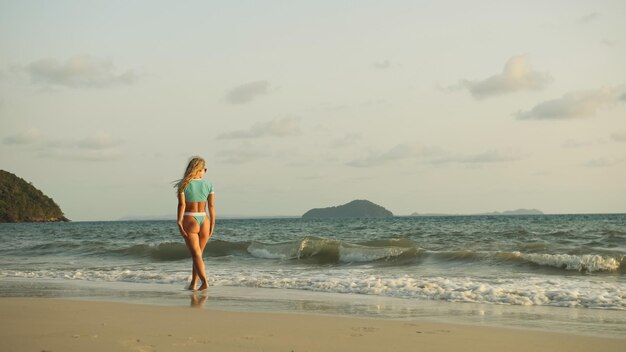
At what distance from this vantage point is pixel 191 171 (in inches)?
369

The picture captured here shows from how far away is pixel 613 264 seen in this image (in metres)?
13.7

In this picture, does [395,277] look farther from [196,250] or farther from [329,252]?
[329,252]

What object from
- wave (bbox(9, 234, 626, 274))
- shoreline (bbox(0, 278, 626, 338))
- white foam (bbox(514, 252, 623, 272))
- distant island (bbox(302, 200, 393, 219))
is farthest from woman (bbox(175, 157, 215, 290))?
distant island (bbox(302, 200, 393, 219))

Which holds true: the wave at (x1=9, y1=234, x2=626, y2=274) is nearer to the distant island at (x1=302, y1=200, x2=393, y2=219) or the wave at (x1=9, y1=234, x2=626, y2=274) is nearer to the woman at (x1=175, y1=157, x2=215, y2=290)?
the woman at (x1=175, y1=157, x2=215, y2=290)

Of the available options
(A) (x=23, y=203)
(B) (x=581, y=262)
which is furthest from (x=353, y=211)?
(B) (x=581, y=262)

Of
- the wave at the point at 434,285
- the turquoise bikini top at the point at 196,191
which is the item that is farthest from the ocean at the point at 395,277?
the turquoise bikini top at the point at 196,191

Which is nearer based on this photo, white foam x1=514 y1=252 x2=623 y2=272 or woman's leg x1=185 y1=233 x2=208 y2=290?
woman's leg x1=185 y1=233 x2=208 y2=290

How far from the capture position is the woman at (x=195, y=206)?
30.7ft

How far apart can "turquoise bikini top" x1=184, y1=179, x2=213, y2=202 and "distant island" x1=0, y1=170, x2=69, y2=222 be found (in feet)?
340

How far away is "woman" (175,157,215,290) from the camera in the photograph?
9.37 metres

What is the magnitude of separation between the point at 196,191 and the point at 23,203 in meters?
107

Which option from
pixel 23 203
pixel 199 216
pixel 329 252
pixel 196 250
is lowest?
pixel 329 252

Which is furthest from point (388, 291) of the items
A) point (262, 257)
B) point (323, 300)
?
point (262, 257)

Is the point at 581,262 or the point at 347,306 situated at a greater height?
the point at 581,262
